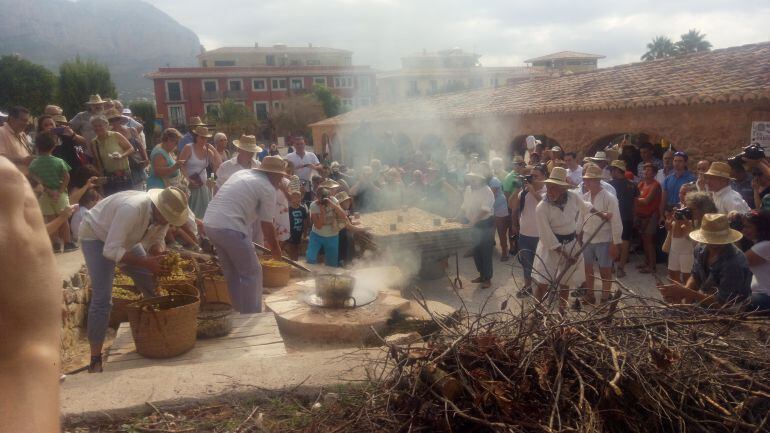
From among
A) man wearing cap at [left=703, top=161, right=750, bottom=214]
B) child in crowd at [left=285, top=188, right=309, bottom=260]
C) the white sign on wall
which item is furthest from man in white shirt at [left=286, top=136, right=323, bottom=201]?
the white sign on wall

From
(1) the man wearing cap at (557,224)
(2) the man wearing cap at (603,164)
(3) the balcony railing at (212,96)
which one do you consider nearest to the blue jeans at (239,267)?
(1) the man wearing cap at (557,224)

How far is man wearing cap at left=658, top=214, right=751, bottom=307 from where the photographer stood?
4086 mm

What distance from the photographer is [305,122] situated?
41.8 meters

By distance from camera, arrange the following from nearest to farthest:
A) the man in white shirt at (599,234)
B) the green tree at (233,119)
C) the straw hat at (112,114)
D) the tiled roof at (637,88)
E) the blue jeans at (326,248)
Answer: the man in white shirt at (599,234) → the straw hat at (112,114) → the blue jeans at (326,248) → the tiled roof at (637,88) → the green tree at (233,119)

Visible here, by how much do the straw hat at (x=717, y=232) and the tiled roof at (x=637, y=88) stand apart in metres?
6.51

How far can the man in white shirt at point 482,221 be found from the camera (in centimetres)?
790

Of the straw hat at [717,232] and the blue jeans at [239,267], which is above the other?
the straw hat at [717,232]

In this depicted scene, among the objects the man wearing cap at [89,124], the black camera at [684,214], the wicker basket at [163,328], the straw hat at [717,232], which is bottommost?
the wicker basket at [163,328]

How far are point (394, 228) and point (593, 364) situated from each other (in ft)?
19.7

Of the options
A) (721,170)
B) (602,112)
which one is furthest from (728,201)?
(602,112)

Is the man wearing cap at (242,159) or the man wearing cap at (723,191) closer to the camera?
the man wearing cap at (723,191)

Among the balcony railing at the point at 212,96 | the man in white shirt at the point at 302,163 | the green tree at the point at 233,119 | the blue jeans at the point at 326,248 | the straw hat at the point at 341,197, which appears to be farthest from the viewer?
the balcony railing at the point at 212,96

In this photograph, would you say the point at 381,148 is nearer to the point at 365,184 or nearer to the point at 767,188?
the point at 365,184

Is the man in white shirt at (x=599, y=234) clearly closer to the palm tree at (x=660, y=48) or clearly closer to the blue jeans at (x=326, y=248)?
the blue jeans at (x=326, y=248)
